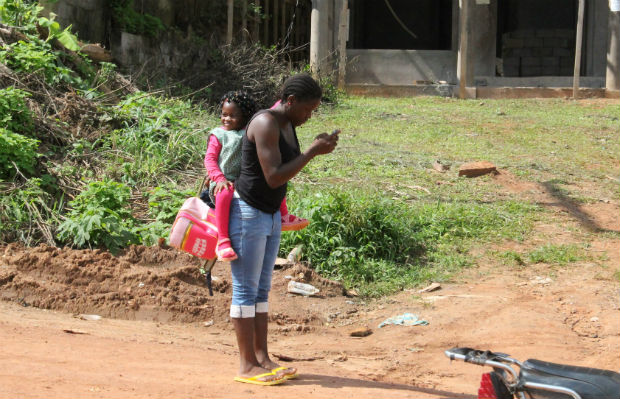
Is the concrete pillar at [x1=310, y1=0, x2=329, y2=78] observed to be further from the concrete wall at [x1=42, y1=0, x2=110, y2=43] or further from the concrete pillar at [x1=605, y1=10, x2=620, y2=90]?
the concrete pillar at [x1=605, y1=10, x2=620, y2=90]

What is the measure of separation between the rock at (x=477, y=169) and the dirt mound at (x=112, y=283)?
12.4ft

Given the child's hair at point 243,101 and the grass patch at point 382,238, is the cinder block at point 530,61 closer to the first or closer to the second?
the grass patch at point 382,238

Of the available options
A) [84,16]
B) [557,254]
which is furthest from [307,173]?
[84,16]

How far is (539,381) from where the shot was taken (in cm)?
283

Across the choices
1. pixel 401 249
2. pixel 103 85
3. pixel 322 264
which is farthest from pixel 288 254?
pixel 103 85

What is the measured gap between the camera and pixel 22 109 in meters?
7.92

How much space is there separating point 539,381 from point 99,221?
4.66m

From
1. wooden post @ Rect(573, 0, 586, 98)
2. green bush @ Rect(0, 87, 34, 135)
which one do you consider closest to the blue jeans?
green bush @ Rect(0, 87, 34, 135)

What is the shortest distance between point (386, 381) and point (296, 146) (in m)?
1.49

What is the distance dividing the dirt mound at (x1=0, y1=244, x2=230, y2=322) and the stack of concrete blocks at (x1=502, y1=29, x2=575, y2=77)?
16.3m

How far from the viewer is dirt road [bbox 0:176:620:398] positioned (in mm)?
3891

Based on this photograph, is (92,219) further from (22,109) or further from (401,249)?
(401,249)

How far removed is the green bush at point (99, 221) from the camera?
6625mm

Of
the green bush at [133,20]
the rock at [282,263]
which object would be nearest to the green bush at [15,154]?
the rock at [282,263]
